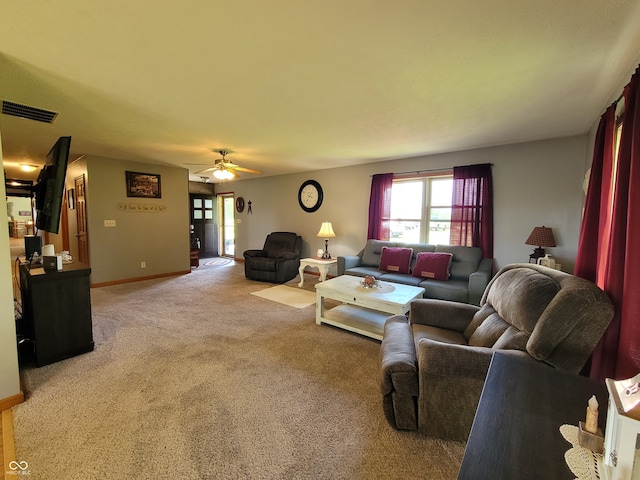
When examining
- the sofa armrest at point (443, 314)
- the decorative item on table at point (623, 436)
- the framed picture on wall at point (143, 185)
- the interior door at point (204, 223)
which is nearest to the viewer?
the decorative item on table at point (623, 436)

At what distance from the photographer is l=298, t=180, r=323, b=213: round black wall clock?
19.3 feet

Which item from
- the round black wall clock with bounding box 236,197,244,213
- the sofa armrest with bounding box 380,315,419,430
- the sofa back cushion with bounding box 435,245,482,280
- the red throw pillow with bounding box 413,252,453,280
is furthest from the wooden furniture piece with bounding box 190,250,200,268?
the sofa armrest with bounding box 380,315,419,430

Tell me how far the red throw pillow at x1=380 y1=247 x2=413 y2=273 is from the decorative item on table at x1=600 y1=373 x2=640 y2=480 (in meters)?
3.58

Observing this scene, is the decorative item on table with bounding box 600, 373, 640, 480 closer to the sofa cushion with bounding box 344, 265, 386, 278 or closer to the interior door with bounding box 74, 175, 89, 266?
the sofa cushion with bounding box 344, 265, 386, 278

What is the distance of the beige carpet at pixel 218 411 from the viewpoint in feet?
4.78

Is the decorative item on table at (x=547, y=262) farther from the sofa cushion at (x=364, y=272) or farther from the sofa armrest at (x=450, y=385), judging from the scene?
the sofa armrest at (x=450, y=385)

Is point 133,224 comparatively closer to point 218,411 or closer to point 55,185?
point 55,185

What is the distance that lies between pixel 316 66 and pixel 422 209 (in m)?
3.33

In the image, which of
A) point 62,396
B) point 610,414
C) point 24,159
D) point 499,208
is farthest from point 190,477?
point 24,159

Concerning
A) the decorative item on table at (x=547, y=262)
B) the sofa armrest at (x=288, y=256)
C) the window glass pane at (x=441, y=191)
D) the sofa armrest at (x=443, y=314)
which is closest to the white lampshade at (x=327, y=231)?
the sofa armrest at (x=288, y=256)

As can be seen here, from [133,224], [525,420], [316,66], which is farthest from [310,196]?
[525,420]

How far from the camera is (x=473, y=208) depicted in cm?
405

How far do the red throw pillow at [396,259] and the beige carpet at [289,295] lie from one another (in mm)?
1258

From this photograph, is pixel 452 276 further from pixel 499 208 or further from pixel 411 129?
pixel 411 129
